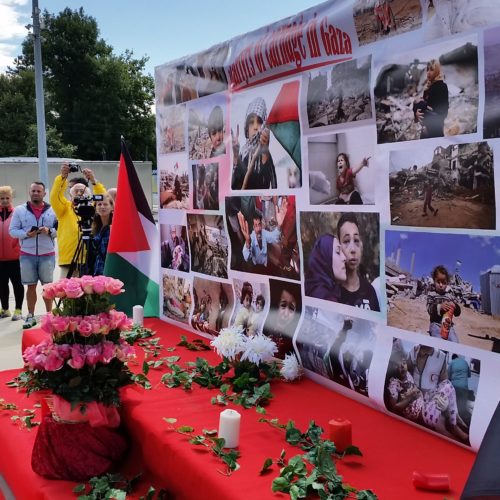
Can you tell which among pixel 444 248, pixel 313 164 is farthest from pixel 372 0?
pixel 444 248

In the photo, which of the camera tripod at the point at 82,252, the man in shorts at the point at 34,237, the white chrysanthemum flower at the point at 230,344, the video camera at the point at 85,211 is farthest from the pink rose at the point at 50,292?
the man in shorts at the point at 34,237

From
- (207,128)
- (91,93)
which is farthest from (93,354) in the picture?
(91,93)

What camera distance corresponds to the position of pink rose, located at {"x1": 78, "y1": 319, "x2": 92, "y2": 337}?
2426 millimetres

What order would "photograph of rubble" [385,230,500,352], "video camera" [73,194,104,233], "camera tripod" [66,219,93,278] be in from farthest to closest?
"video camera" [73,194,104,233] < "camera tripod" [66,219,93,278] < "photograph of rubble" [385,230,500,352]

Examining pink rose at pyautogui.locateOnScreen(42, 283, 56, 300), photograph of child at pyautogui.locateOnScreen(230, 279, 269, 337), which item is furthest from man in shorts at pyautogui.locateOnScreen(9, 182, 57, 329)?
pink rose at pyautogui.locateOnScreen(42, 283, 56, 300)

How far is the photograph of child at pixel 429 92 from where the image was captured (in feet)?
6.61

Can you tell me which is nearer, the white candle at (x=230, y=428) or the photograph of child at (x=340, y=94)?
the white candle at (x=230, y=428)

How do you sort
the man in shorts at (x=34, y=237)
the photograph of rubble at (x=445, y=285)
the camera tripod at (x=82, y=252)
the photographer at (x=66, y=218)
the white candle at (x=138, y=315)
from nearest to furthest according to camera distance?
the photograph of rubble at (x=445, y=285) < the white candle at (x=138, y=315) < the camera tripod at (x=82, y=252) < the man in shorts at (x=34, y=237) < the photographer at (x=66, y=218)

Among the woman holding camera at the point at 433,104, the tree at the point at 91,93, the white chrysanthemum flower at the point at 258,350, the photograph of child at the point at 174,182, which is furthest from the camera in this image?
the tree at the point at 91,93

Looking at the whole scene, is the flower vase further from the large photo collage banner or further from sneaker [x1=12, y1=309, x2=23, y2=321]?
sneaker [x1=12, y1=309, x2=23, y2=321]

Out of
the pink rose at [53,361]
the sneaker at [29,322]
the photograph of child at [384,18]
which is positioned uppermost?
the photograph of child at [384,18]

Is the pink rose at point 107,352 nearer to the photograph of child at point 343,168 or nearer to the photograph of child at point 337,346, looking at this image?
the photograph of child at point 337,346

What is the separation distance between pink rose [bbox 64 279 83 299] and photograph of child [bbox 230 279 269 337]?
1.07m

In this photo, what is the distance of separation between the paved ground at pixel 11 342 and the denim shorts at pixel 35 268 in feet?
1.56
